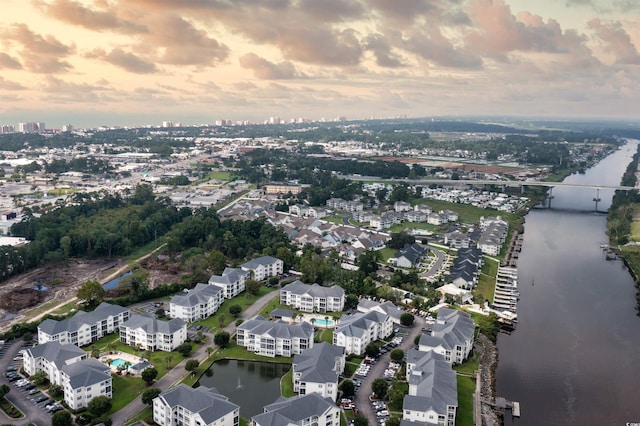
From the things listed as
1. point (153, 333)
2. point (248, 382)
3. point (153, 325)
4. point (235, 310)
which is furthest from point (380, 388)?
point (153, 325)

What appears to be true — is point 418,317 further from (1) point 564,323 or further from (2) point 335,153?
(2) point 335,153

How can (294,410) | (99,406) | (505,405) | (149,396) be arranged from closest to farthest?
(294,410) → (99,406) → (149,396) → (505,405)

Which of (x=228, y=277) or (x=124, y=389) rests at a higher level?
(x=228, y=277)

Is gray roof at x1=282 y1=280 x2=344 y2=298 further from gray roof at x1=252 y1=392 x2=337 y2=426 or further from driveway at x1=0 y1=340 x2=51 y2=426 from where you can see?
driveway at x1=0 y1=340 x2=51 y2=426

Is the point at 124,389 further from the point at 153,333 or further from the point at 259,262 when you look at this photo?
the point at 259,262

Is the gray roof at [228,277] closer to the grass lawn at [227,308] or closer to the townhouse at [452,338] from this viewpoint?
the grass lawn at [227,308]
